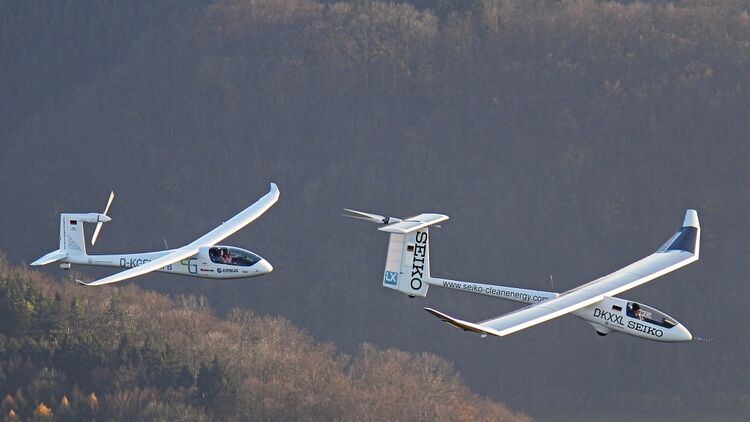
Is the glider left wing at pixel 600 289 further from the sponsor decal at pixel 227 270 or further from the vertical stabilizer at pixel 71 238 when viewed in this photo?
the vertical stabilizer at pixel 71 238

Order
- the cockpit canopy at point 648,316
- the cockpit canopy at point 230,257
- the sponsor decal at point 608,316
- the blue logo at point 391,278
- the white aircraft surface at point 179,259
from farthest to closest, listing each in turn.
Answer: the cockpit canopy at point 230,257, the white aircraft surface at point 179,259, the blue logo at point 391,278, the sponsor decal at point 608,316, the cockpit canopy at point 648,316

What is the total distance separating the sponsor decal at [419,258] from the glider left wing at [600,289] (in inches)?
300

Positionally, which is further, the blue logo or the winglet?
the winglet

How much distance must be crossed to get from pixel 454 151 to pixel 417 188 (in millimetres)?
6502

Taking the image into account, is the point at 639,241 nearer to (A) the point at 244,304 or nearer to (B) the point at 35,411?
(A) the point at 244,304

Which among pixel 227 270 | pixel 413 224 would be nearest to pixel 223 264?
pixel 227 270

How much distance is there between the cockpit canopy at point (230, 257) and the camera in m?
85.9

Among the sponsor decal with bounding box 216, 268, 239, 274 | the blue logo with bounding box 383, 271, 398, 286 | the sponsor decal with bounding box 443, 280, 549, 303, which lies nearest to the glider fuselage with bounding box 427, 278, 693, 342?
the sponsor decal with bounding box 443, 280, 549, 303

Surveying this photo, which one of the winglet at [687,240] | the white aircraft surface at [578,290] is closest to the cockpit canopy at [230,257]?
the white aircraft surface at [578,290]

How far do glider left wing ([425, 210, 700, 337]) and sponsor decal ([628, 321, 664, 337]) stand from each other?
173 centimetres

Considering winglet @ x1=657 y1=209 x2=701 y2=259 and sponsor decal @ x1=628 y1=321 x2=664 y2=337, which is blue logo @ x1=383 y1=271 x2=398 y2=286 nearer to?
sponsor decal @ x1=628 y1=321 x2=664 y2=337

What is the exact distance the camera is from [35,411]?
128m

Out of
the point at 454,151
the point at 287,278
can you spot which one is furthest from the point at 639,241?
the point at 287,278

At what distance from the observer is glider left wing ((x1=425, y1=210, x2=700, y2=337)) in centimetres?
7388
